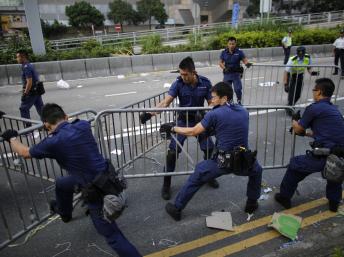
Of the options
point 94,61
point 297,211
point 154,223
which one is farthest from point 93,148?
point 94,61

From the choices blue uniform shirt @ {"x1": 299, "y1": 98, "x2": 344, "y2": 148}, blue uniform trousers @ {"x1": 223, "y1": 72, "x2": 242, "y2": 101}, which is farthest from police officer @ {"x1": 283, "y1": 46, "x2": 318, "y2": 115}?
blue uniform shirt @ {"x1": 299, "y1": 98, "x2": 344, "y2": 148}

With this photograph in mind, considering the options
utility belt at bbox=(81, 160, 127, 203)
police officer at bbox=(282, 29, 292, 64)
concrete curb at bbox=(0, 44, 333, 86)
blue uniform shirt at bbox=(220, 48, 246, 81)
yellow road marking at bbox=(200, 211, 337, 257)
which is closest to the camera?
utility belt at bbox=(81, 160, 127, 203)

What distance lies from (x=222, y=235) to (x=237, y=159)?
0.88m

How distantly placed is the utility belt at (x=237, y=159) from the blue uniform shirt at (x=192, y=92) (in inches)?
48.3

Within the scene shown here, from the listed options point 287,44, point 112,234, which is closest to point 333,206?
point 112,234

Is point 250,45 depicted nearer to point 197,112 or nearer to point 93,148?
point 197,112

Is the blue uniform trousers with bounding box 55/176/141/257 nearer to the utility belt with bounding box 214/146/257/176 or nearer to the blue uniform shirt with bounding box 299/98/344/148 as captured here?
the utility belt with bounding box 214/146/257/176

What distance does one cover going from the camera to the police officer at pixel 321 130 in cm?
379

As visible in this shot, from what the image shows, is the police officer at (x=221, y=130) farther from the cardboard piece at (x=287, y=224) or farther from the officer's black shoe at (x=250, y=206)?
the cardboard piece at (x=287, y=224)

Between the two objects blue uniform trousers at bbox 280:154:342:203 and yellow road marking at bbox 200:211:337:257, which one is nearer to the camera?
yellow road marking at bbox 200:211:337:257

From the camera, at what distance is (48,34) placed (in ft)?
143

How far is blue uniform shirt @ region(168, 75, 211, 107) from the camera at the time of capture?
4.71 metres

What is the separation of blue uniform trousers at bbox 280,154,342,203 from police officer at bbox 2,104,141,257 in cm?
206

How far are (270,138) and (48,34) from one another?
141 ft
